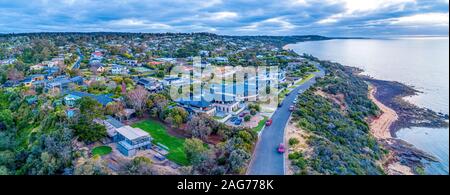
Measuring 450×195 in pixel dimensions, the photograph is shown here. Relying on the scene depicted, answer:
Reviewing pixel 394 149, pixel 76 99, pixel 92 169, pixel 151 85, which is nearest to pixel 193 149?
pixel 92 169

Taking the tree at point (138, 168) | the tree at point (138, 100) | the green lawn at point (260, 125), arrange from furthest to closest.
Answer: the tree at point (138, 100) < the green lawn at point (260, 125) < the tree at point (138, 168)

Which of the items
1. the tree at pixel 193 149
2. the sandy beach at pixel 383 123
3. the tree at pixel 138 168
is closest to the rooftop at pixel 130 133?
the tree at pixel 138 168

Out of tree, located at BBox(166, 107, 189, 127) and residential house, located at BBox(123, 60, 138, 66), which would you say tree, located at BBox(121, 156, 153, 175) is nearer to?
tree, located at BBox(166, 107, 189, 127)

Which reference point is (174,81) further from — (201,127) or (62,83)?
(201,127)

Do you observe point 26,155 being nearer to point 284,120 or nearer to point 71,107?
point 71,107

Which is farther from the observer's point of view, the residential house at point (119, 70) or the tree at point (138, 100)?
the residential house at point (119, 70)

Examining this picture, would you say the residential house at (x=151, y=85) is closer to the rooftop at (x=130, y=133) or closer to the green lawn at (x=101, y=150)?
the rooftop at (x=130, y=133)
